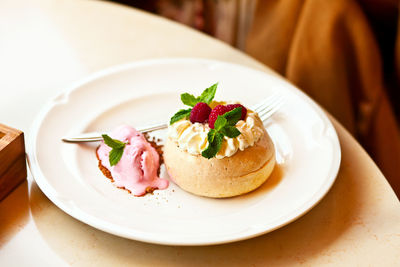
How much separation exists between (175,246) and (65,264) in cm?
20

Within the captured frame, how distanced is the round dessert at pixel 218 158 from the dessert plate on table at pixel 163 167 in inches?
1.1

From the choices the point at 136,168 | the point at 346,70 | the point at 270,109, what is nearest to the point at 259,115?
the point at 270,109

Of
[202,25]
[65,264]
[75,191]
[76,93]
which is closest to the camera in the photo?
[65,264]

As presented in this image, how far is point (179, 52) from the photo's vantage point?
5.08 feet

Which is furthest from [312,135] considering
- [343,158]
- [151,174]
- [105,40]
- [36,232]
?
[105,40]

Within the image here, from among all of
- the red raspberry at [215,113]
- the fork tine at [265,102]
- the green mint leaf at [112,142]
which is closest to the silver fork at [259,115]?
the fork tine at [265,102]

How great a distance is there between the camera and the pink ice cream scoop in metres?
1.05

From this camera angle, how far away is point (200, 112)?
40.9 inches

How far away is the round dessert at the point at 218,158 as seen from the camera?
997mm

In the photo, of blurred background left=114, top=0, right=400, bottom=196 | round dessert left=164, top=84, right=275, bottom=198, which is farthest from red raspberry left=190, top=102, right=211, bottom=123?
blurred background left=114, top=0, right=400, bottom=196

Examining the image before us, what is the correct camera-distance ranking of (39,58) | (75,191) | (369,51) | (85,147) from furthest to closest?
(369,51)
(39,58)
(85,147)
(75,191)

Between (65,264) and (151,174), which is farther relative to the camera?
(151,174)

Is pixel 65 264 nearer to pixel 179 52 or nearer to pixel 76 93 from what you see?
pixel 76 93

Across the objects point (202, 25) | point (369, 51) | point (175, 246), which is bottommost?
point (202, 25)
